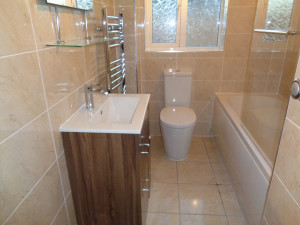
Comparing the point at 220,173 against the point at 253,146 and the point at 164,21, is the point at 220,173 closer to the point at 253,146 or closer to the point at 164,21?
the point at 253,146

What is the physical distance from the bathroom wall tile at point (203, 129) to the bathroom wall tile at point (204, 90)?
1.19 ft

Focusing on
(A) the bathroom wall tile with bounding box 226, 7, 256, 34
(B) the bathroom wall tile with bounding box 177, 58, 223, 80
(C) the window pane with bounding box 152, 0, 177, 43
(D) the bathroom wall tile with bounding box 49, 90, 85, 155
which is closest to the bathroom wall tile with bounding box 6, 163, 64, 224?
(D) the bathroom wall tile with bounding box 49, 90, 85, 155

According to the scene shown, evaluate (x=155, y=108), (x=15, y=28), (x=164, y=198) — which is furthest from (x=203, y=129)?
(x=15, y=28)

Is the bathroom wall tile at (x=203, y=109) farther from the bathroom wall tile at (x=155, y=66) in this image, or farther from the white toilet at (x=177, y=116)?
the bathroom wall tile at (x=155, y=66)

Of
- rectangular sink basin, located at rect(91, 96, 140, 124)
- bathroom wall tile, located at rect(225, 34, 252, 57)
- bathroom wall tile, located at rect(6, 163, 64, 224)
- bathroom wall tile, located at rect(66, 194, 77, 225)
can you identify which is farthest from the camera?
bathroom wall tile, located at rect(225, 34, 252, 57)

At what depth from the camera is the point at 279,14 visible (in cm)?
168

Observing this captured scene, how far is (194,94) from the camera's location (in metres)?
2.78

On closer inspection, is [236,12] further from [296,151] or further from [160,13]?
[296,151]

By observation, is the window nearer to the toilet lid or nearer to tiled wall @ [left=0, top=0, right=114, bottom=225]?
the toilet lid

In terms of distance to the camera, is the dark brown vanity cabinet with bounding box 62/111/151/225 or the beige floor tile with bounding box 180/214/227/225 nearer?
the dark brown vanity cabinet with bounding box 62/111/151/225

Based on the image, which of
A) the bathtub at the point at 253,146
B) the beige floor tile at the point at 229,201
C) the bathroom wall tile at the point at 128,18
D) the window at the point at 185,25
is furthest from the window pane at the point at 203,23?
the beige floor tile at the point at 229,201

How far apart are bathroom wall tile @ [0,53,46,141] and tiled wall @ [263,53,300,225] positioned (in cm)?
107

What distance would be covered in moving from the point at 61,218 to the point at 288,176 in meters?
1.18

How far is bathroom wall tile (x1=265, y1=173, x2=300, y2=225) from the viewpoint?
32.9 inches
